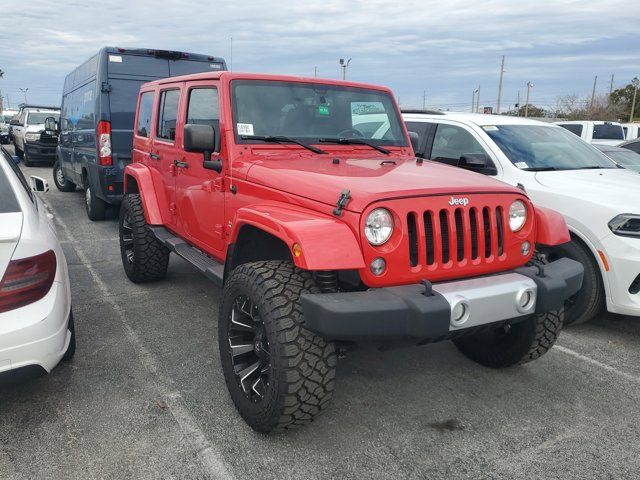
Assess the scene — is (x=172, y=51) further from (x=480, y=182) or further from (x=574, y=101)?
(x=574, y=101)

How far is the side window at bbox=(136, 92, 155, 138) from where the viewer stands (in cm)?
535

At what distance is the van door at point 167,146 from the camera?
4621mm

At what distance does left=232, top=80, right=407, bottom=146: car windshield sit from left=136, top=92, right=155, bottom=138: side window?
1.91 m

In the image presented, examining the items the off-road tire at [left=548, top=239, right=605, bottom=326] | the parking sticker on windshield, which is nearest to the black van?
the parking sticker on windshield

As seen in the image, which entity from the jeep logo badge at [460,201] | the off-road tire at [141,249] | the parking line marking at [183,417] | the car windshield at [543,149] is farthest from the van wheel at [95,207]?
the jeep logo badge at [460,201]

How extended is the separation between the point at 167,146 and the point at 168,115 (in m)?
0.30

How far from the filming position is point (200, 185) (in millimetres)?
4074

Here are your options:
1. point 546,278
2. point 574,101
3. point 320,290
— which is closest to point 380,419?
point 320,290

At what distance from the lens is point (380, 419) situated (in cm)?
308

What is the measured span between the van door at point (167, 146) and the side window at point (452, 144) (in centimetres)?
272

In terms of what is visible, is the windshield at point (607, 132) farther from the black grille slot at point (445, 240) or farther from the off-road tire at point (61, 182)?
the black grille slot at point (445, 240)

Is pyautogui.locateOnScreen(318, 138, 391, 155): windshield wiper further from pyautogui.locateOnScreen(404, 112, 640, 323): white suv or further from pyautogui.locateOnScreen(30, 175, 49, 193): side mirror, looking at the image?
pyautogui.locateOnScreen(30, 175, 49, 193): side mirror

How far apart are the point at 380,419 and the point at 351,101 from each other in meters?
2.33

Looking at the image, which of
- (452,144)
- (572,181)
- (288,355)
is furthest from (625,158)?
(288,355)
